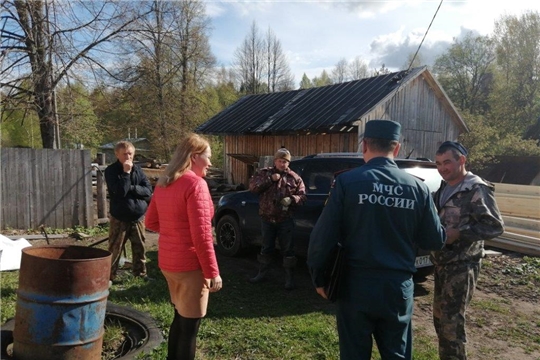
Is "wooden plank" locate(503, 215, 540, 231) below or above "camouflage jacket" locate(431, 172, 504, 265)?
below

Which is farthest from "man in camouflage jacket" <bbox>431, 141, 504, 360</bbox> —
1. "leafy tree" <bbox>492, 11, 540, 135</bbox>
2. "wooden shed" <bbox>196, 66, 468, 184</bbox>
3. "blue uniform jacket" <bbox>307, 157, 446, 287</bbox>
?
"leafy tree" <bbox>492, 11, 540, 135</bbox>

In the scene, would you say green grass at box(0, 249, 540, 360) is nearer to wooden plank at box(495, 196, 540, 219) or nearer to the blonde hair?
the blonde hair

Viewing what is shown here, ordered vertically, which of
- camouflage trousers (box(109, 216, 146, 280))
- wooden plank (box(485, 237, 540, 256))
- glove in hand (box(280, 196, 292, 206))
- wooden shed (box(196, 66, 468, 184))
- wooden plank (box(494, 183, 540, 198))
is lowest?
wooden plank (box(485, 237, 540, 256))

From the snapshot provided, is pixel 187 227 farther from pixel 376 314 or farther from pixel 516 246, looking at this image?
pixel 516 246

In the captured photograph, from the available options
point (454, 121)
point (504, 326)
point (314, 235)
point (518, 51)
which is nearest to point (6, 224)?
point (314, 235)

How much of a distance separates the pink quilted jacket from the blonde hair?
4 centimetres

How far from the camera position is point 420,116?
49.9 ft

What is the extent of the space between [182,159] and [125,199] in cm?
248

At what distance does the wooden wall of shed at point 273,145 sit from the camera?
1305 centimetres

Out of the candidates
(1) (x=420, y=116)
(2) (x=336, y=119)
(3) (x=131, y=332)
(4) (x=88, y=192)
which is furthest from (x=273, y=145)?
(3) (x=131, y=332)

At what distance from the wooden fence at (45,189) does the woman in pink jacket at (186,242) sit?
698cm

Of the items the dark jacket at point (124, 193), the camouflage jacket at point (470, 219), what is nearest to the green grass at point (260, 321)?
the dark jacket at point (124, 193)

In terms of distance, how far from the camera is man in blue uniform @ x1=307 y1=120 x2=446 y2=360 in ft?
7.79

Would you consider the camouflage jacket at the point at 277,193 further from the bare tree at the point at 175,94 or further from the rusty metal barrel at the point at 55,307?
the bare tree at the point at 175,94
